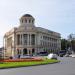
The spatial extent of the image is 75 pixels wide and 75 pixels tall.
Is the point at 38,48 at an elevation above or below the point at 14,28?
below

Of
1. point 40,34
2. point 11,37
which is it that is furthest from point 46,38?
point 11,37

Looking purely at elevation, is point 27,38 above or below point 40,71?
above

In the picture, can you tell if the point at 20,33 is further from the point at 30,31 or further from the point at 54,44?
the point at 54,44

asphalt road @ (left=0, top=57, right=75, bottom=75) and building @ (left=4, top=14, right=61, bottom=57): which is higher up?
building @ (left=4, top=14, right=61, bottom=57)

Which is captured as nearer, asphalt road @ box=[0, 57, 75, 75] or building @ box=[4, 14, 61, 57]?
asphalt road @ box=[0, 57, 75, 75]

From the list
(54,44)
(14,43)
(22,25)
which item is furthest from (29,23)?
(54,44)

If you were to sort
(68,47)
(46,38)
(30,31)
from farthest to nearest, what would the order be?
(68,47) < (46,38) < (30,31)

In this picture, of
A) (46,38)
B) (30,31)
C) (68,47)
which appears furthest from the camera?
(68,47)

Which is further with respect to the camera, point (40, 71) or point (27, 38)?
point (27, 38)

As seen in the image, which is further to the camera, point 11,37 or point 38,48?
point 11,37

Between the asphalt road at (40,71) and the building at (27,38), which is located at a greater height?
the building at (27,38)

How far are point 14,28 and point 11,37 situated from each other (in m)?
10.2

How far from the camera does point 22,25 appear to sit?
148m

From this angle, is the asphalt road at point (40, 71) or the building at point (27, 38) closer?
the asphalt road at point (40, 71)
